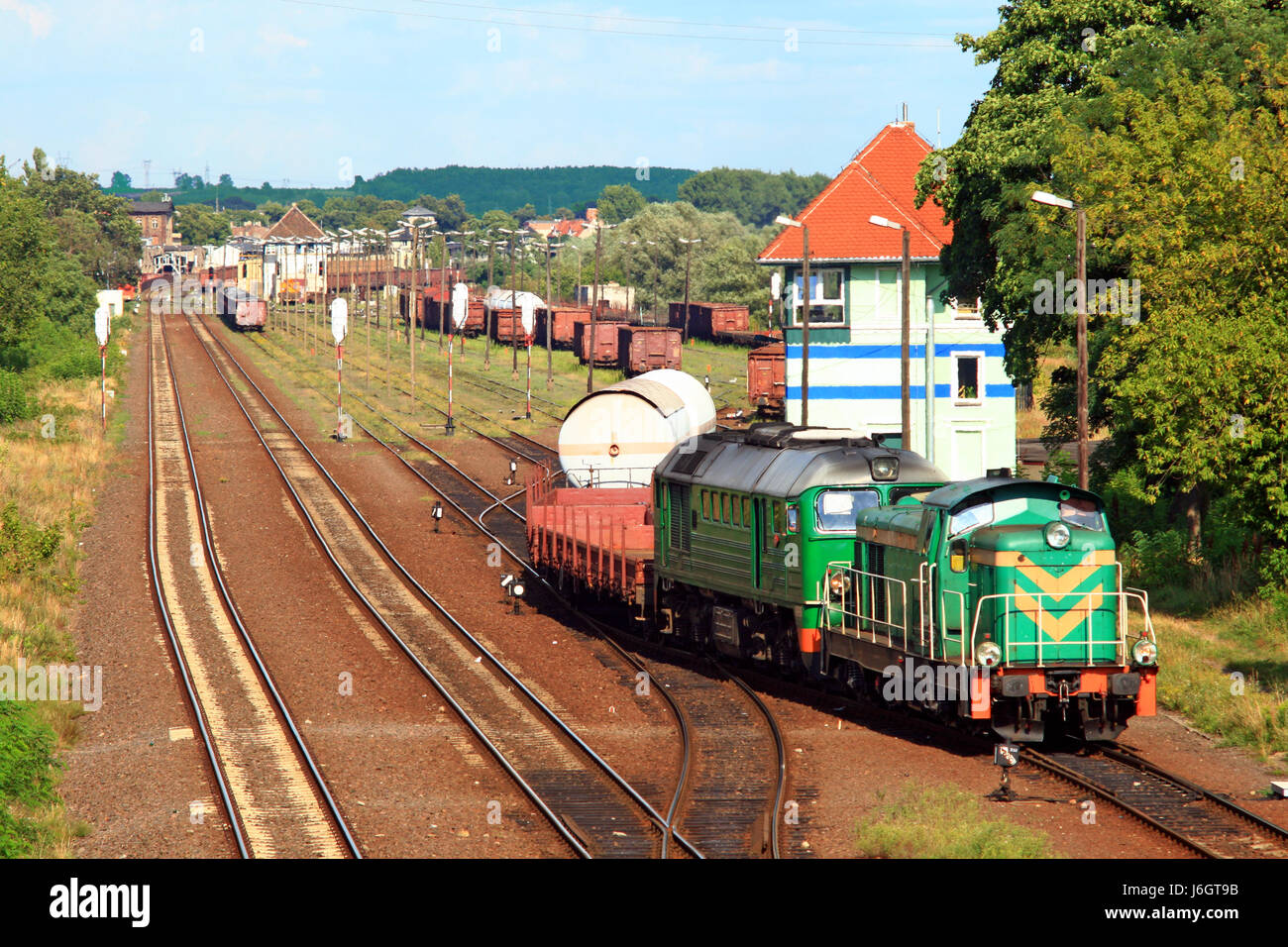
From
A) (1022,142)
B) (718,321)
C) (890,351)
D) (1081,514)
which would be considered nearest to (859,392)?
(890,351)

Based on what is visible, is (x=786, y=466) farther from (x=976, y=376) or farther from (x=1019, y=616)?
(x=976, y=376)

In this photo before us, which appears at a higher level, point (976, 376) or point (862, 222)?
point (862, 222)

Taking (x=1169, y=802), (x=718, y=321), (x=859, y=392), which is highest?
(x=718, y=321)

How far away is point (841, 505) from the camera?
22.5 meters

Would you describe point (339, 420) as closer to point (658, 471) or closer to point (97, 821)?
point (658, 471)

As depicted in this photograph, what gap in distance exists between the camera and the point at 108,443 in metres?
51.8

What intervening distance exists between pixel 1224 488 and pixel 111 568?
2641 cm

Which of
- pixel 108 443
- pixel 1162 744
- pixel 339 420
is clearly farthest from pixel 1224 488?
pixel 108 443

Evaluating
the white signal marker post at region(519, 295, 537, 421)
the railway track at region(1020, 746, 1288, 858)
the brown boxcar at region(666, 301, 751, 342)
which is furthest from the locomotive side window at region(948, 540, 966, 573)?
the brown boxcar at region(666, 301, 751, 342)

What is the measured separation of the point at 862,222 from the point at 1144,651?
3743cm

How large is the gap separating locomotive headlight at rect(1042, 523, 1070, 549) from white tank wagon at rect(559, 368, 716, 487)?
1805 centimetres

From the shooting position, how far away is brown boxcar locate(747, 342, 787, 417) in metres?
60.7

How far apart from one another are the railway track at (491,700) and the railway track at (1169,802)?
219 inches

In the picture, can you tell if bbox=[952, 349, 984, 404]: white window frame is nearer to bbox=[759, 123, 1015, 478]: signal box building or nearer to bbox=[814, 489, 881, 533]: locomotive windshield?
bbox=[759, 123, 1015, 478]: signal box building
